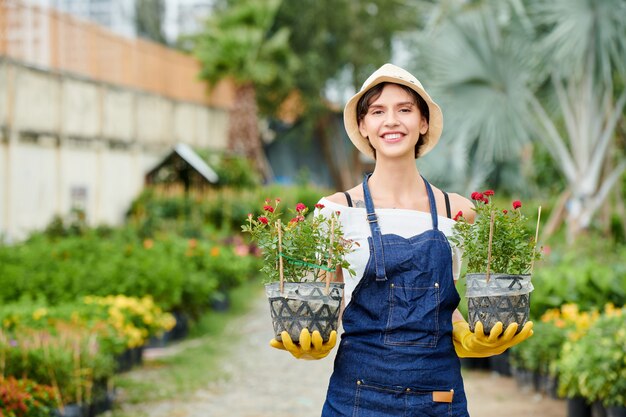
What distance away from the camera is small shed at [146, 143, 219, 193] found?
13953mm

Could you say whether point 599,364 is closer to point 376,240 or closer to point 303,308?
point 376,240

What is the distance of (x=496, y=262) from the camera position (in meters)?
2.52

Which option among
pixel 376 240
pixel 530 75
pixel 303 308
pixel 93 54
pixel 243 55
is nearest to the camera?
pixel 303 308

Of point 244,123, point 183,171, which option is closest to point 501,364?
point 183,171

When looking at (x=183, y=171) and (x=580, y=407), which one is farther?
(x=183, y=171)

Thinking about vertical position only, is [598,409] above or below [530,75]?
below

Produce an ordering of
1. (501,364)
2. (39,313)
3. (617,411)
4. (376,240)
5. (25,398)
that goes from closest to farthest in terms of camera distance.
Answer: (376,240) < (25,398) < (617,411) < (39,313) < (501,364)

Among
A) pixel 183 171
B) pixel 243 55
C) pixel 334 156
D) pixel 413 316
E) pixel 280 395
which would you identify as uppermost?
pixel 243 55

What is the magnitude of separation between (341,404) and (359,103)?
987mm

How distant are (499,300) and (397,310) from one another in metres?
0.30

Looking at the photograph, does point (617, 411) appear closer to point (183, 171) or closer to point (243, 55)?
point (183, 171)

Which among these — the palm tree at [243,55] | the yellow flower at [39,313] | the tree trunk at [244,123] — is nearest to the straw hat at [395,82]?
the yellow flower at [39,313]

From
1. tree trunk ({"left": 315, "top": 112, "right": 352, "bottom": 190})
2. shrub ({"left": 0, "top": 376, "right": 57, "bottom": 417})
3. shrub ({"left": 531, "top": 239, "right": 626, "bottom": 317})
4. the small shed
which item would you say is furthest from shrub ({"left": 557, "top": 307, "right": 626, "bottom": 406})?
tree trunk ({"left": 315, "top": 112, "right": 352, "bottom": 190})

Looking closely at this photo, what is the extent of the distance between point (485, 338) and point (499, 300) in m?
0.12
